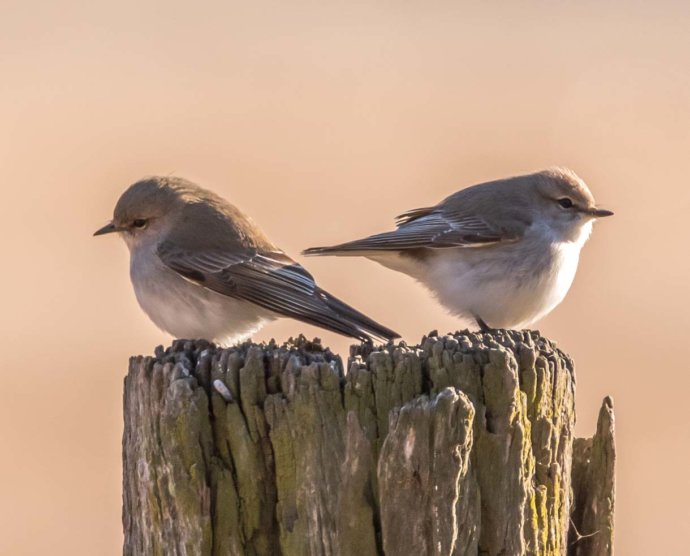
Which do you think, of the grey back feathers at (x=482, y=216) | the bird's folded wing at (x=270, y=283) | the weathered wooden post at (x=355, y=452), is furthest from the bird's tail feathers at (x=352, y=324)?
the weathered wooden post at (x=355, y=452)

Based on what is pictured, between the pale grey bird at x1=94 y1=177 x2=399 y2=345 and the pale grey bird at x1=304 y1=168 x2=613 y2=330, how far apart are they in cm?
58

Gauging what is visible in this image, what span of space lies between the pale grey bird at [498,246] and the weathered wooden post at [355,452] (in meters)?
3.44

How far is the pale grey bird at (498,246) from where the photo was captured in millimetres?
8281

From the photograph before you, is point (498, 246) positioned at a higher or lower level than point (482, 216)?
lower

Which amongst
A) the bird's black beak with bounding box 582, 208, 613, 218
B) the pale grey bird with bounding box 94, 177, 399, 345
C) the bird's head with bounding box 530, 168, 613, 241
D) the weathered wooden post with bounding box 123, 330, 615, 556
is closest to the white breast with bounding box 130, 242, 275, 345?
the pale grey bird with bounding box 94, 177, 399, 345

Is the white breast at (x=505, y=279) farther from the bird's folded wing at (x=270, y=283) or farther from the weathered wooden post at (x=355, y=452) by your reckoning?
the weathered wooden post at (x=355, y=452)

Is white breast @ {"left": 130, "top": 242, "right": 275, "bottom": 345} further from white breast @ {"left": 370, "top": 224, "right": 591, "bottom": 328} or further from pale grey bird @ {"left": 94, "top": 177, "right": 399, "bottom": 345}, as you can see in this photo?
white breast @ {"left": 370, "top": 224, "right": 591, "bottom": 328}

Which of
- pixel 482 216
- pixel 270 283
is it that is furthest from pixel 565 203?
pixel 270 283

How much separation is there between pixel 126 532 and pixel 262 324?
122 inches

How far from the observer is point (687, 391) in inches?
545

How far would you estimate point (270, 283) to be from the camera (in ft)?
25.0

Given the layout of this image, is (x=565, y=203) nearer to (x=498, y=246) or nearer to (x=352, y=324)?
(x=498, y=246)

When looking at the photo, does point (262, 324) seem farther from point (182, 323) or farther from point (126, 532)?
point (126, 532)

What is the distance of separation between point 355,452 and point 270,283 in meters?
3.38
